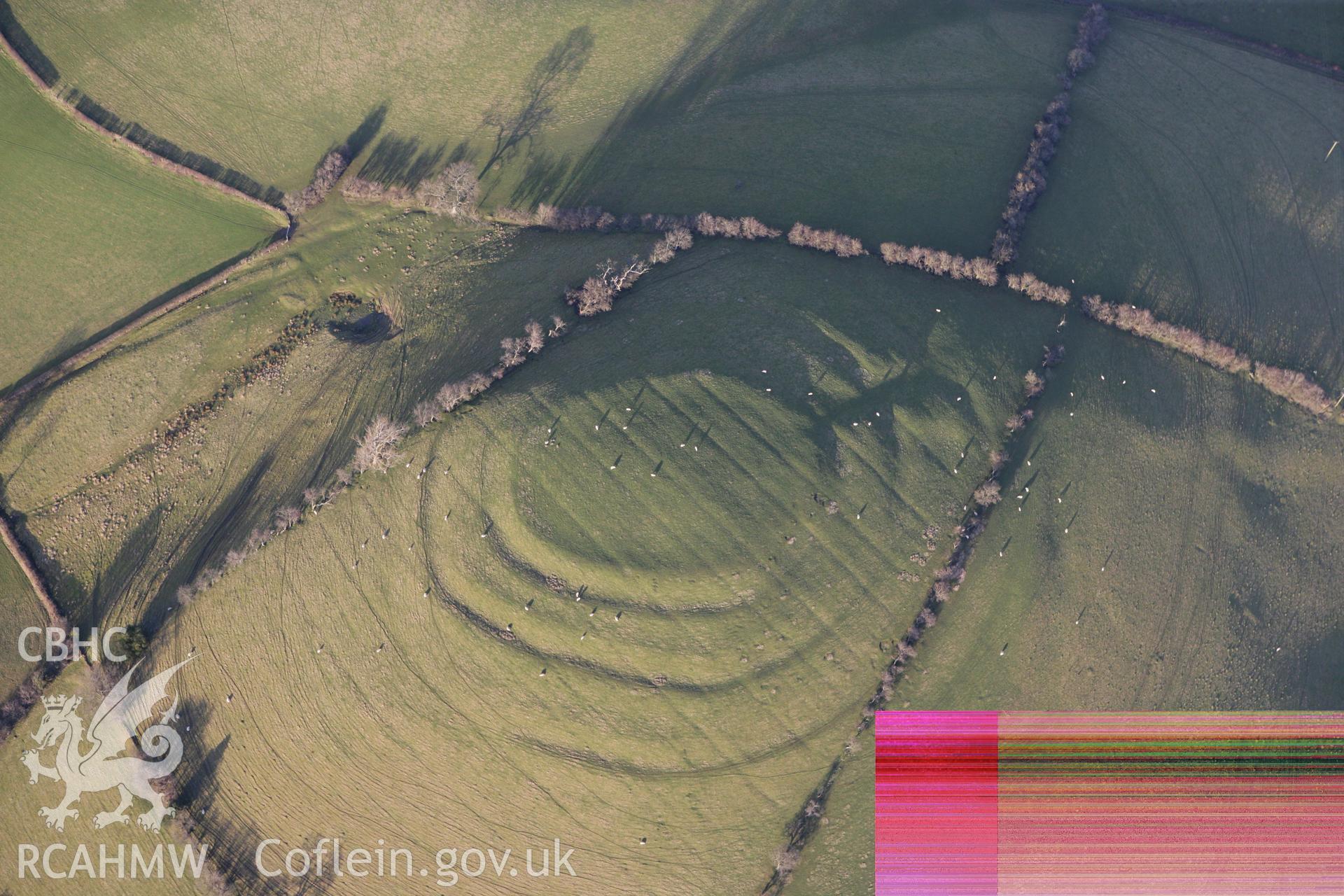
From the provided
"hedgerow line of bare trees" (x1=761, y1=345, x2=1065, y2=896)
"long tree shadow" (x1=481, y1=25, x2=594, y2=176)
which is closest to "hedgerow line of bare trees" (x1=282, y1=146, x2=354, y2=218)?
"long tree shadow" (x1=481, y1=25, x2=594, y2=176)

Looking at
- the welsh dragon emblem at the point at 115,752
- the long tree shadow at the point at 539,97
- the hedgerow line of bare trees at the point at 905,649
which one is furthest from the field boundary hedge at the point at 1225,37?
the welsh dragon emblem at the point at 115,752

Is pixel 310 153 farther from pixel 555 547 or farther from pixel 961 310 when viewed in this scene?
pixel 961 310

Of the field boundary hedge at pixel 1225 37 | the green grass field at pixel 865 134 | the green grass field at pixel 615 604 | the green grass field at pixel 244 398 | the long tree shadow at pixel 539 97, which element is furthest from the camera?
the field boundary hedge at pixel 1225 37

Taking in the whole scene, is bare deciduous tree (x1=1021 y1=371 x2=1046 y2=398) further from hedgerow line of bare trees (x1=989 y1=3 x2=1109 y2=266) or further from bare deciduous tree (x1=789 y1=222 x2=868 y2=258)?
bare deciduous tree (x1=789 y1=222 x2=868 y2=258)

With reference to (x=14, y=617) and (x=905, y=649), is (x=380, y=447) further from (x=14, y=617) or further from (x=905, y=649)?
(x=905, y=649)

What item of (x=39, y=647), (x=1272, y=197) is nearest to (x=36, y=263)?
(x=39, y=647)

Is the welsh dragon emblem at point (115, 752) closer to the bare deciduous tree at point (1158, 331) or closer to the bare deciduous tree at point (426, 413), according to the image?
the bare deciduous tree at point (426, 413)
